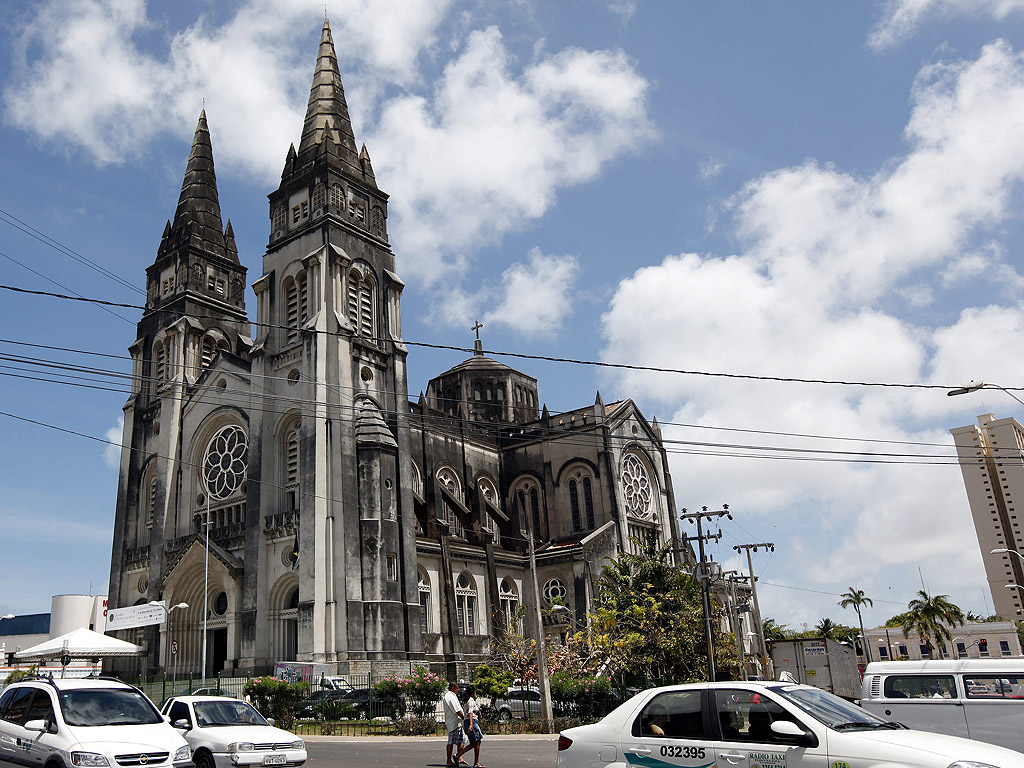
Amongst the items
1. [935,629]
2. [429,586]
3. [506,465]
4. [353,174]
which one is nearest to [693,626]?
[429,586]

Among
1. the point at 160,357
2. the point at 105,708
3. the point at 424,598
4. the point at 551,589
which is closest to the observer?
the point at 105,708

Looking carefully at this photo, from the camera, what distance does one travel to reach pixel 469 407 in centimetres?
6122

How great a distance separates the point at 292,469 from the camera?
39719 millimetres

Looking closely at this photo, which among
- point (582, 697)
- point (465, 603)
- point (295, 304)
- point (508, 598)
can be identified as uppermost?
point (295, 304)

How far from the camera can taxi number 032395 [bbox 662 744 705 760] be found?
8398 mm

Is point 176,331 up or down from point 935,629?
up

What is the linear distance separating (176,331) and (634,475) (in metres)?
30.3

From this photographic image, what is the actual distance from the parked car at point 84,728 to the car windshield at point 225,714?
5.63ft

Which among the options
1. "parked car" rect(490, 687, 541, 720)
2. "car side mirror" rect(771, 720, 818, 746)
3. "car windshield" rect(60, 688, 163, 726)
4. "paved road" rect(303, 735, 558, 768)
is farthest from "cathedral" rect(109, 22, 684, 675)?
"car side mirror" rect(771, 720, 818, 746)

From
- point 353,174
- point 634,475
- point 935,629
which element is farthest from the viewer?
point 935,629

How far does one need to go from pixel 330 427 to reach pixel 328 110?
2059cm

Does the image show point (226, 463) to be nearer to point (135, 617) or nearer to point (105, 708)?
point (135, 617)

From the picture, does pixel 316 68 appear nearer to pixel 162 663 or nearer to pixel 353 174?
pixel 353 174

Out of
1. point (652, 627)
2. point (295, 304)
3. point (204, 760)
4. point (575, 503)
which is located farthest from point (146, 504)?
point (204, 760)
